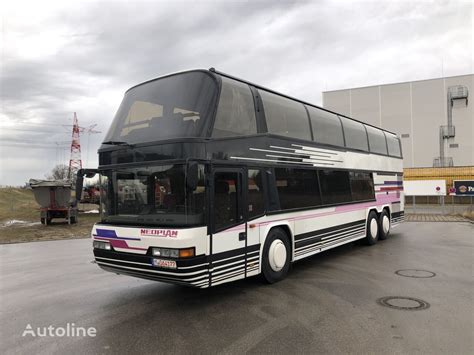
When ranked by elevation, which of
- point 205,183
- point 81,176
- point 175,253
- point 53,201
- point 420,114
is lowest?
point 175,253

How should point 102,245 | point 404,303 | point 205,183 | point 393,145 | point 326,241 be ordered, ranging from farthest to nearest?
point 393,145 < point 326,241 < point 102,245 < point 404,303 < point 205,183

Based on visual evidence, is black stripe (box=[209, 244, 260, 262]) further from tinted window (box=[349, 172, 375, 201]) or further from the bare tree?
the bare tree

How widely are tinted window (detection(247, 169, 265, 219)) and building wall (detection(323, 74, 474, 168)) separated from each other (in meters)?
48.7

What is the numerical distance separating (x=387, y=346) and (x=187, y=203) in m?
3.16

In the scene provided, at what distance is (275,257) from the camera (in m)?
7.54

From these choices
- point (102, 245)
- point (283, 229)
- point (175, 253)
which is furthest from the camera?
point (283, 229)

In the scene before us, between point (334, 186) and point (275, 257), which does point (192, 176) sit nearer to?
point (275, 257)

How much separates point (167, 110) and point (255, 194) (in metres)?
2.14

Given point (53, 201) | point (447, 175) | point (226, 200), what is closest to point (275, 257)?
point (226, 200)

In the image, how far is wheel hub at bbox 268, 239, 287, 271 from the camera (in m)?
7.48

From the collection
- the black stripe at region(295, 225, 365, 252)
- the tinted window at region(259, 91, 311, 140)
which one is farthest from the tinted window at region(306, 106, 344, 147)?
the black stripe at region(295, 225, 365, 252)

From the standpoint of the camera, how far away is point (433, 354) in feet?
14.2

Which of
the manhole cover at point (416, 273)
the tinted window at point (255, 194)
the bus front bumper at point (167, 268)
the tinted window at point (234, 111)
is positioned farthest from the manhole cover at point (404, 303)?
the tinted window at point (234, 111)

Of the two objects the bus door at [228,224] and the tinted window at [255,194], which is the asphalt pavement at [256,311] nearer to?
the bus door at [228,224]
